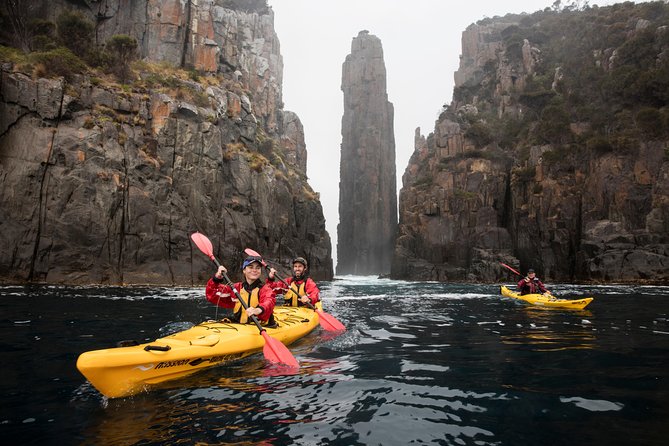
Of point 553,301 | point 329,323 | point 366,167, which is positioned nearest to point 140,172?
point 329,323

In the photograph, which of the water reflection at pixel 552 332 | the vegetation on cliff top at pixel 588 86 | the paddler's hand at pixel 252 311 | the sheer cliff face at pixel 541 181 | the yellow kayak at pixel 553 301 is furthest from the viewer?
the vegetation on cliff top at pixel 588 86

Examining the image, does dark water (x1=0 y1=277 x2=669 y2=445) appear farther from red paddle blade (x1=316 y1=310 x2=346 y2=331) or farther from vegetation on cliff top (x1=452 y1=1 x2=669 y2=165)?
vegetation on cliff top (x1=452 y1=1 x2=669 y2=165)

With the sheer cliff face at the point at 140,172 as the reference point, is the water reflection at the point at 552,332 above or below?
below

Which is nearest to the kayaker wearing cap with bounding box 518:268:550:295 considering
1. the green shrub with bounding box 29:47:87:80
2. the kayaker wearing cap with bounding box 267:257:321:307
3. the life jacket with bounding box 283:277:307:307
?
the kayaker wearing cap with bounding box 267:257:321:307

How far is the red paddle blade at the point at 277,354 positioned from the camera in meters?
6.28

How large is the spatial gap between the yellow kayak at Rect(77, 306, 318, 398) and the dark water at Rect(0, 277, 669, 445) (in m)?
0.17

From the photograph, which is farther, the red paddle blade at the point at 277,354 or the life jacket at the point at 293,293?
the life jacket at the point at 293,293

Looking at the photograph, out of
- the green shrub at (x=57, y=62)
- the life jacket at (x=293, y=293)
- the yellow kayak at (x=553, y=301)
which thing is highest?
the green shrub at (x=57, y=62)

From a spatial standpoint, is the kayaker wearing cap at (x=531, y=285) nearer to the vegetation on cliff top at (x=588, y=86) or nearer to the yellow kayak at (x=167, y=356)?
the yellow kayak at (x=167, y=356)

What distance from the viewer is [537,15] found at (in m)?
73.4

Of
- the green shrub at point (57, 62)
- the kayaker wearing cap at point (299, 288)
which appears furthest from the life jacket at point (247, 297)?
the green shrub at point (57, 62)

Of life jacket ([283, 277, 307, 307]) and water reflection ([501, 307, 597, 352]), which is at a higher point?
life jacket ([283, 277, 307, 307])

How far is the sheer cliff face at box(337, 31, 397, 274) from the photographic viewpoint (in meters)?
108

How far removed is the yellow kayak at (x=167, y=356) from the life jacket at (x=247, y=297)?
36 cm
